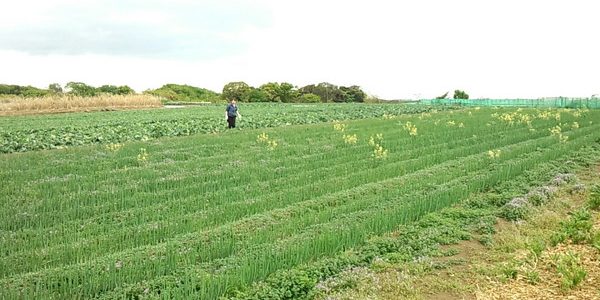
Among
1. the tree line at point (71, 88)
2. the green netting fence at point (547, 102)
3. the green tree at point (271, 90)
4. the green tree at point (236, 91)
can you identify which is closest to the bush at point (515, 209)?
the green netting fence at point (547, 102)

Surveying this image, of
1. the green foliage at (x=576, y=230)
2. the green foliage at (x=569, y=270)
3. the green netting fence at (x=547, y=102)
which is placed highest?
the green netting fence at (x=547, y=102)

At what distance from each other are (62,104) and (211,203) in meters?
40.4

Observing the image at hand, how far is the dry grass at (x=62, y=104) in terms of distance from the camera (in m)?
41.0

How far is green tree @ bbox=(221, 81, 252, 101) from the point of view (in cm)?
8075

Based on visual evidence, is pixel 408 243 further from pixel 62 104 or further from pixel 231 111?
pixel 62 104

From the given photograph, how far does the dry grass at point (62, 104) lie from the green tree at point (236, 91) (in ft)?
103

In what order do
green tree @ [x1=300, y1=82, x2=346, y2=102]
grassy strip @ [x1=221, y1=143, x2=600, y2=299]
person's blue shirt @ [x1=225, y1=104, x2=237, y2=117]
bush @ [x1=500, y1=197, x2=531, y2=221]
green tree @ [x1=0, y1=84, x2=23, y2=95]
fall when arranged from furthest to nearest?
green tree @ [x1=300, y1=82, x2=346, y2=102]
green tree @ [x1=0, y1=84, x2=23, y2=95]
person's blue shirt @ [x1=225, y1=104, x2=237, y2=117]
bush @ [x1=500, y1=197, x2=531, y2=221]
grassy strip @ [x1=221, y1=143, x2=600, y2=299]

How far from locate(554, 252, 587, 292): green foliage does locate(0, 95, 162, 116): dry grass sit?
43422 mm

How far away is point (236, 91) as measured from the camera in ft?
274

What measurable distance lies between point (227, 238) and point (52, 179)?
249 inches

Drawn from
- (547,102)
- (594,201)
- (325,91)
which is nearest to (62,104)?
(594,201)

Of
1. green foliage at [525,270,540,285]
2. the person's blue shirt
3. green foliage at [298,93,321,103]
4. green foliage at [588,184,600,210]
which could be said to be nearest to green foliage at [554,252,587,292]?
green foliage at [525,270,540,285]

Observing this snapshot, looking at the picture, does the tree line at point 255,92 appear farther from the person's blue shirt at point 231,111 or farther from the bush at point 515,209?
the bush at point 515,209

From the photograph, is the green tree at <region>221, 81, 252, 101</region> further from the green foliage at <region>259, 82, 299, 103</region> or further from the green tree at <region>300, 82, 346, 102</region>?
the green tree at <region>300, 82, 346, 102</region>
